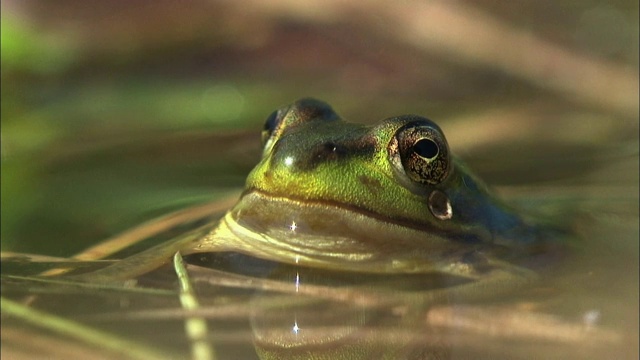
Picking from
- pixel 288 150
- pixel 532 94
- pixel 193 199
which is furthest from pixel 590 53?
pixel 288 150

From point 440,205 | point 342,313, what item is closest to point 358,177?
point 440,205

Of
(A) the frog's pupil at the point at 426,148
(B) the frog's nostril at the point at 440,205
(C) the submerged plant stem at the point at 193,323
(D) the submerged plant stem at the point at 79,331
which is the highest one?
(A) the frog's pupil at the point at 426,148

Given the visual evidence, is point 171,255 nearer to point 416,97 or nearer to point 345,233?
point 345,233

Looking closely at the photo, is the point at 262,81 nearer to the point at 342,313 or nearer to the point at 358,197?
the point at 358,197

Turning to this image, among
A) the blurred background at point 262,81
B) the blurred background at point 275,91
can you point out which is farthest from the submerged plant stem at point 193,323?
the blurred background at point 262,81

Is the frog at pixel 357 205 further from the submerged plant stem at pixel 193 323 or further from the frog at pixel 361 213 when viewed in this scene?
the submerged plant stem at pixel 193 323
